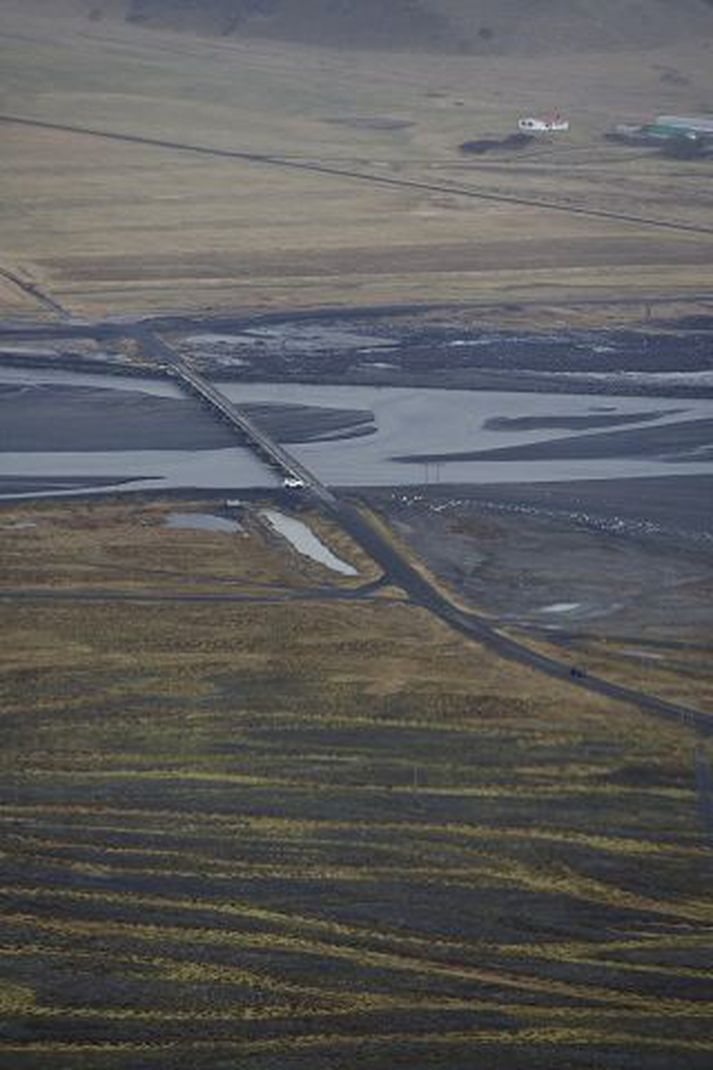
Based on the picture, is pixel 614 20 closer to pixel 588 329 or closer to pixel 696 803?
pixel 588 329

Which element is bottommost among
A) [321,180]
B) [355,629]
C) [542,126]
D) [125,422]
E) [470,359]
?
[355,629]

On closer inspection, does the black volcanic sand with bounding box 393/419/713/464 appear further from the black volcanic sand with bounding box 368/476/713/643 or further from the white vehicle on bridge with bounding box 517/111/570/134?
the white vehicle on bridge with bounding box 517/111/570/134

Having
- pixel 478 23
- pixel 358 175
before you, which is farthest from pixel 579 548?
pixel 478 23

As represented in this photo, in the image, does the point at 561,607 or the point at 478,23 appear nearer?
the point at 561,607

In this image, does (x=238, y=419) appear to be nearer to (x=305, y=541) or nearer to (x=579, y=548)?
(x=305, y=541)

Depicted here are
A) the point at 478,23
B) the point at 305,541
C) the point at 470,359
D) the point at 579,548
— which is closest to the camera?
the point at 579,548

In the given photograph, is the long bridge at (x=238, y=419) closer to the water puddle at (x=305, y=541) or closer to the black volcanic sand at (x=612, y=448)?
the water puddle at (x=305, y=541)

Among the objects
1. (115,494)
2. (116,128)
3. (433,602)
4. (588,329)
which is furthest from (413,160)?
(433,602)
